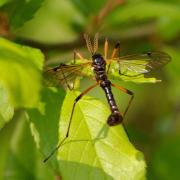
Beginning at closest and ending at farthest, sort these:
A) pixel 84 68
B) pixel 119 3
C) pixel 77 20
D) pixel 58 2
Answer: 1. pixel 84 68
2. pixel 119 3
3. pixel 77 20
4. pixel 58 2

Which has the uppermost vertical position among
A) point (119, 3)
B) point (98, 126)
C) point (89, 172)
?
point (119, 3)

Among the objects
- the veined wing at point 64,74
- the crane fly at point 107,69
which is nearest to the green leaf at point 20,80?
the crane fly at point 107,69

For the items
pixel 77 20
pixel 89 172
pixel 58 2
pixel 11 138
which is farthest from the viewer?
pixel 58 2

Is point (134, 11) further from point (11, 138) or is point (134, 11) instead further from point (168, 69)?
point (11, 138)

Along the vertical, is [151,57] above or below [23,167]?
above

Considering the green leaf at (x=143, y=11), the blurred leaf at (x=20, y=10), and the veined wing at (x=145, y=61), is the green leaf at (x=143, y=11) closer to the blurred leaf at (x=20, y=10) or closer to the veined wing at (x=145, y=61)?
the veined wing at (x=145, y=61)

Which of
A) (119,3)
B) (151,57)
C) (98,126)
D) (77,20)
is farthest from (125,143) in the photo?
(77,20)

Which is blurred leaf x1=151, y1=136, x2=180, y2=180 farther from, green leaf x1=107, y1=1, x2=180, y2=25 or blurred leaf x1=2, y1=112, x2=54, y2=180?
blurred leaf x1=2, y1=112, x2=54, y2=180
